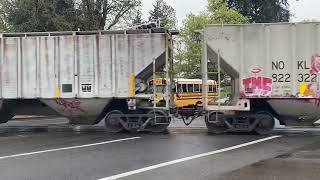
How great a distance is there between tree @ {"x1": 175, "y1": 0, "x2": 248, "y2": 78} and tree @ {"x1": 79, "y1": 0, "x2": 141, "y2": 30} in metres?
11.5

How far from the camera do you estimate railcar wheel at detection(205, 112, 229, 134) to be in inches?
677

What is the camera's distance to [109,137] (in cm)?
1692

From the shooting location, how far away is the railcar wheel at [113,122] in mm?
18047

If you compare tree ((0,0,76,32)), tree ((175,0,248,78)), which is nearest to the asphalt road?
tree ((0,0,76,32))

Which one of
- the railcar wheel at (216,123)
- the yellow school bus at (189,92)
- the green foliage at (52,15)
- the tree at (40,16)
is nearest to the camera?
the railcar wheel at (216,123)

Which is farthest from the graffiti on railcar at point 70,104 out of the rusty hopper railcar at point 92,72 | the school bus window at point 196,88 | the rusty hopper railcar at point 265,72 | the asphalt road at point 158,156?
the school bus window at point 196,88

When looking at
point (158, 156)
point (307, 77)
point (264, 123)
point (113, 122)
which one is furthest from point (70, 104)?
point (307, 77)

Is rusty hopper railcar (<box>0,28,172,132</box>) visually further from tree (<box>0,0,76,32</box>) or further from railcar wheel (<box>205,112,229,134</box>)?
tree (<box>0,0,76,32</box>)

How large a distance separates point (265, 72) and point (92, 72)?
18.5 ft

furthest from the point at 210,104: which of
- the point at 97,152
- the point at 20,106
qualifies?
the point at 20,106

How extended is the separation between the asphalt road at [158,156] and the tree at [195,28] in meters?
37.5

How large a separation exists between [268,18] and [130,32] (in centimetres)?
4579

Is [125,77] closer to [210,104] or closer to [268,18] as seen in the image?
[210,104]

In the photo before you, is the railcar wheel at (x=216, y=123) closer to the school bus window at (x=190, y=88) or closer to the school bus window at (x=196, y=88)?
the school bus window at (x=190, y=88)
